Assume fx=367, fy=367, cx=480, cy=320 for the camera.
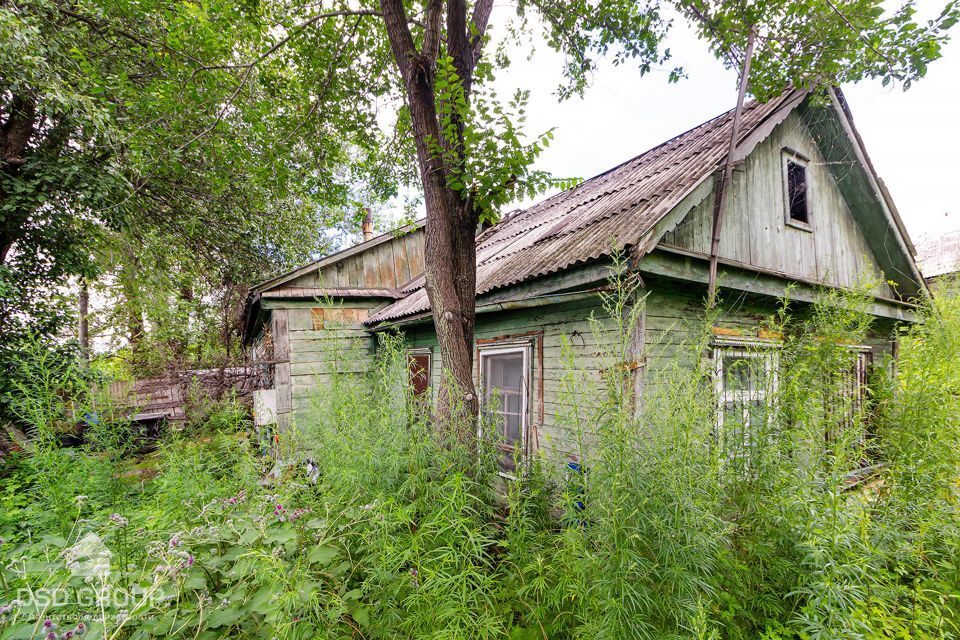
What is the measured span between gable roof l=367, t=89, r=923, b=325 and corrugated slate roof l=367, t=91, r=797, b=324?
1 centimetres

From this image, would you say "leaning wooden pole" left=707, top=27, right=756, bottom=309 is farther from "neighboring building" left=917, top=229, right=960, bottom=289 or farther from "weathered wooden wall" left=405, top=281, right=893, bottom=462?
"neighboring building" left=917, top=229, right=960, bottom=289

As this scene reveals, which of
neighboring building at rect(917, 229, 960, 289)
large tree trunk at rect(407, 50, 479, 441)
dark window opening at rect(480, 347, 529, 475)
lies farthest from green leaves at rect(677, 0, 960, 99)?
neighboring building at rect(917, 229, 960, 289)

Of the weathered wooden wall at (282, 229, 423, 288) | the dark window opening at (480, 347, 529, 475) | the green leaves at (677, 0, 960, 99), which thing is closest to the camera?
the green leaves at (677, 0, 960, 99)

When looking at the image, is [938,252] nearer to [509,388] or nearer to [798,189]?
[798,189]

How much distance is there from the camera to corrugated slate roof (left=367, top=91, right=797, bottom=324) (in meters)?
3.74

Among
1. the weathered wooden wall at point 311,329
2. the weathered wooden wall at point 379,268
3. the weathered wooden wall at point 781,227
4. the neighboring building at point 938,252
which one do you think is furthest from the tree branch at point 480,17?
the neighboring building at point 938,252

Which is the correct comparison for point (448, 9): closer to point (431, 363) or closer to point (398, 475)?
point (398, 475)

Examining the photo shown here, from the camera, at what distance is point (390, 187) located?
5.85 metres

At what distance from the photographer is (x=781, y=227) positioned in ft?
17.4

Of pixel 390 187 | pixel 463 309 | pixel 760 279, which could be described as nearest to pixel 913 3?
pixel 760 279

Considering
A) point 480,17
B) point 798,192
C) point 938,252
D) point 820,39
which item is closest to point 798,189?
point 798,192

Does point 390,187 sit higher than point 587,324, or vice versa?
point 390,187

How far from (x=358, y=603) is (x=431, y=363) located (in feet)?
15.8

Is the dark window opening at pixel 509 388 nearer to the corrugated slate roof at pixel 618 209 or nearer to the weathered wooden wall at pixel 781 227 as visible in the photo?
the corrugated slate roof at pixel 618 209
